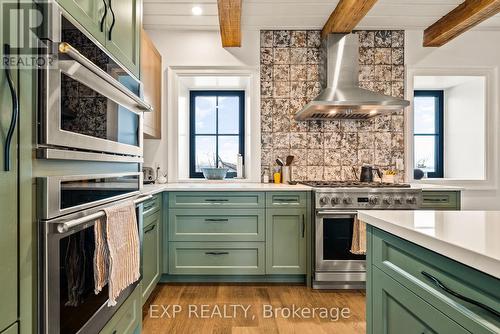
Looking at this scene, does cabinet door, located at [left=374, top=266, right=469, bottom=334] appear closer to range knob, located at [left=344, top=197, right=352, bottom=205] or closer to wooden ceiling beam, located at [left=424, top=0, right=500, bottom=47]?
range knob, located at [left=344, top=197, right=352, bottom=205]

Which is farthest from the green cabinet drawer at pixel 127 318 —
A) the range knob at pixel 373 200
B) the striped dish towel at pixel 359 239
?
the range knob at pixel 373 200

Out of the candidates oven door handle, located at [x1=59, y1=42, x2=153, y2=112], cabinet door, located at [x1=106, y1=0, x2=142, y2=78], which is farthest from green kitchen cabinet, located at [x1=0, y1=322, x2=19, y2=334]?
cabinet door, located at [x1=106, y1=0, x2=142, y2=78]

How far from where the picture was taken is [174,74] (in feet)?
11.3

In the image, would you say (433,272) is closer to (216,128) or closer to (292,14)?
(292,14)

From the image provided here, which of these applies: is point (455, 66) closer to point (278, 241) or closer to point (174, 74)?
point (278, 241)

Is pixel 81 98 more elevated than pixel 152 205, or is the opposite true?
pixel 81 98

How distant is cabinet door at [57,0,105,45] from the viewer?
988mm

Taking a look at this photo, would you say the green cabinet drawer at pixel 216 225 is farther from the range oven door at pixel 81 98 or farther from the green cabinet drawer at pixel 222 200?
the range oven door at pixel 81 98

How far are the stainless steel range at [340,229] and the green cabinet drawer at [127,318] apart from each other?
159 cm

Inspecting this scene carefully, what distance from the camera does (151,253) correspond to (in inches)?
97.8

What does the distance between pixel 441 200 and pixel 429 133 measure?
1356 mm

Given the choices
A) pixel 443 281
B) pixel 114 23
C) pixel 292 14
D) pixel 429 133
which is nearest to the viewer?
pixel 443 281

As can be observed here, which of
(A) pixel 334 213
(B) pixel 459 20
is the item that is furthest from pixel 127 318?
(B) pixel 459 20

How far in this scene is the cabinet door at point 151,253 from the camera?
7.54ft
